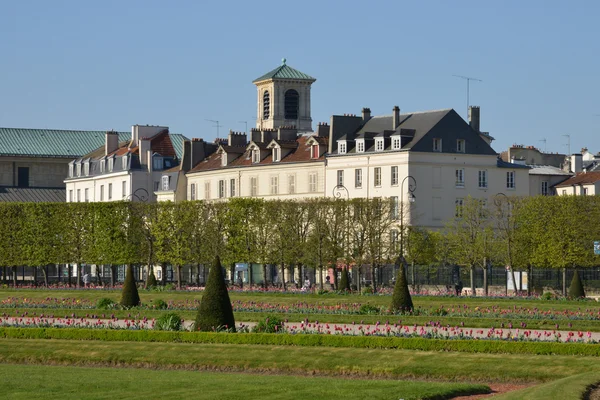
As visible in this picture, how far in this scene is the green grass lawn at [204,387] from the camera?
28.4 meters

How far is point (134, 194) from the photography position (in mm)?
106312

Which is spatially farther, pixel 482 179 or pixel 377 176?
pixel 482 179

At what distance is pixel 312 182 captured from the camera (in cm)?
9594

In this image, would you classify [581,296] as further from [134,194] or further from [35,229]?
[134,194]

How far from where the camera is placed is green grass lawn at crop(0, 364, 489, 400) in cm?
2842

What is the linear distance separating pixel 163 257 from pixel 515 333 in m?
45.4

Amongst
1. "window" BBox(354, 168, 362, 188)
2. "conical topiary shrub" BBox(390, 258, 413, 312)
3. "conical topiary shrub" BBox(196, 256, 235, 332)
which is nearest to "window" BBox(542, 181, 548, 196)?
"window" BBox(354, 168, 362, 188)

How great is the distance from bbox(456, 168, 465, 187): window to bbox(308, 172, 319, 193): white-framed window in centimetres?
1073

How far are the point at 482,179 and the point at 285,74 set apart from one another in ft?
142

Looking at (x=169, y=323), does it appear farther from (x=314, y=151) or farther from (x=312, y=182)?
(x=314, y=151)

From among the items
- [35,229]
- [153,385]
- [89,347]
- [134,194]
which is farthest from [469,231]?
[153,385]

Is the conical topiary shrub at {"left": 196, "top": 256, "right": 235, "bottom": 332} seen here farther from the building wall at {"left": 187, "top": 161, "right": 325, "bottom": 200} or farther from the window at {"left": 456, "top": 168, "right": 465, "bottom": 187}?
the building wall at {"left": 187, "top": 161, "right": 325, "bottom": 200}

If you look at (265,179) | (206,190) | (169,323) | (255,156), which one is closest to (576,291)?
(169,323)

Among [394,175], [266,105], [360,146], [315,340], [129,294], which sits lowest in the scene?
[315,340]
